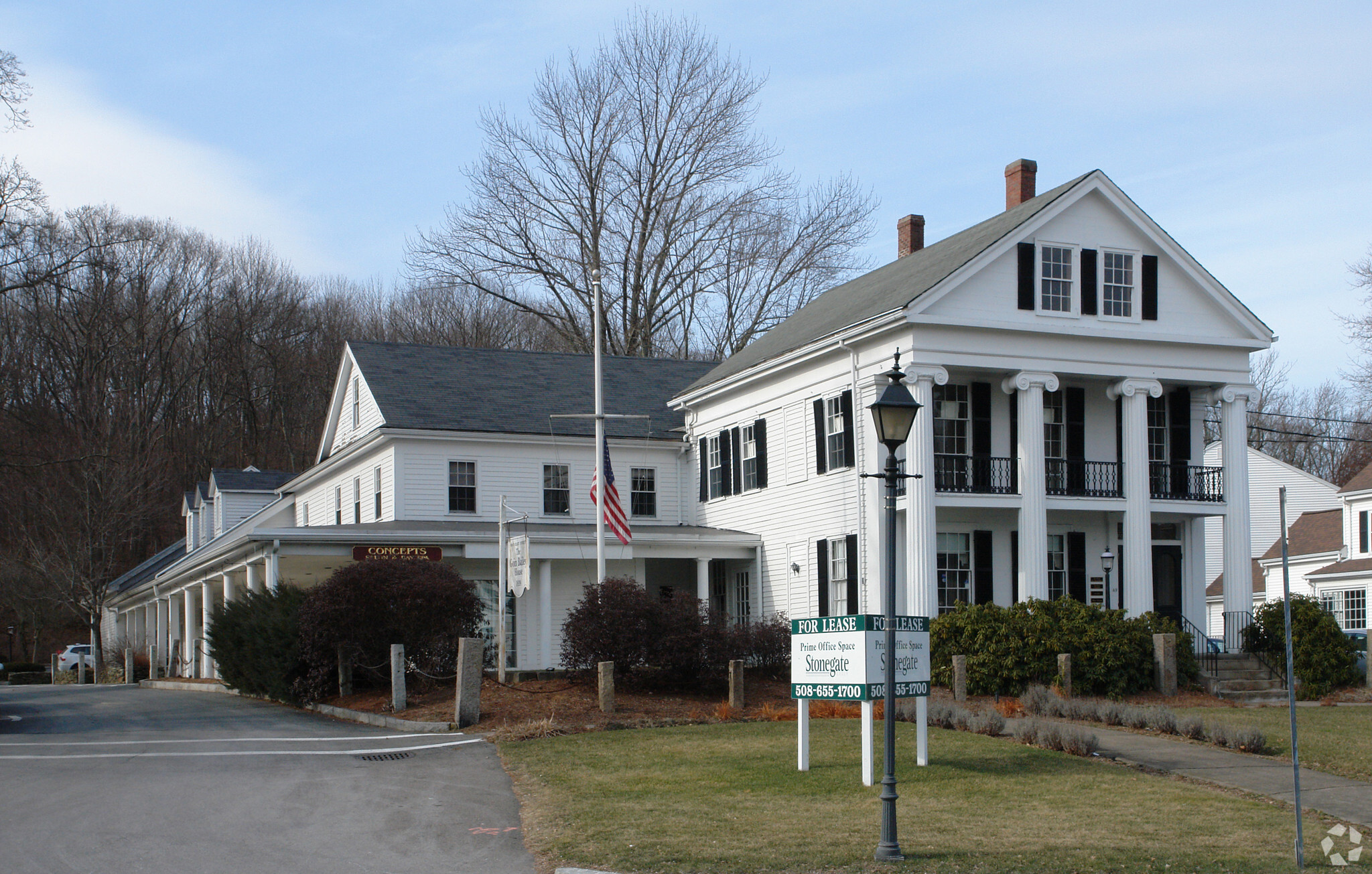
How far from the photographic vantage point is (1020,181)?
97.9ft

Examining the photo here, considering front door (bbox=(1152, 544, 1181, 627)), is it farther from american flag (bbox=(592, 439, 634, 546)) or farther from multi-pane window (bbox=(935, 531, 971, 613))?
american flag (bbox=(592, 439, 634, 546))

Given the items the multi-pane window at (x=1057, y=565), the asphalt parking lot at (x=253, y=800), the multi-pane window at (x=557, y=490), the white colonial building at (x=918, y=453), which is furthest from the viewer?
the multi-pane window at (x=557, y=490)

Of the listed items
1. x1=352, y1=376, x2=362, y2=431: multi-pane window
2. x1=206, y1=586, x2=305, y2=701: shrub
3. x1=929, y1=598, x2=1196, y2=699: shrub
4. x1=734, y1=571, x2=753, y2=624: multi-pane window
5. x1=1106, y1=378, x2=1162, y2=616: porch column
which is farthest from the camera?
x1=352, y1=376, x2=362, y2=431: multi-pane window

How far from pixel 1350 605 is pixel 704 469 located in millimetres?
21690

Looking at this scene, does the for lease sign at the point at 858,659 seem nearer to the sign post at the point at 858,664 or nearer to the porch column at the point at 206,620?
the sign post at the point at 858,664

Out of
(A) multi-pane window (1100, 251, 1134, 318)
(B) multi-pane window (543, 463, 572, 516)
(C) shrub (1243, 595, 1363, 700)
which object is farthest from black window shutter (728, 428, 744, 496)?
(C) shrub (1243, 595, 1363, 700)

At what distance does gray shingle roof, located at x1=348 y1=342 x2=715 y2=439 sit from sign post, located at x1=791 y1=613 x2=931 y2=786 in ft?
59.4

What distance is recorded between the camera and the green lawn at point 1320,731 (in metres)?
14.4

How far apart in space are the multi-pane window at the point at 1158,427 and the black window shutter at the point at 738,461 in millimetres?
9090

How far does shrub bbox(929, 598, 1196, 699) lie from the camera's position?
2267cm

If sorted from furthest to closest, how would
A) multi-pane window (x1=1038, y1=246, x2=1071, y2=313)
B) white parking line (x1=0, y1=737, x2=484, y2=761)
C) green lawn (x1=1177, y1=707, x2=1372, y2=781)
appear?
multi-pane window (x1=1038, y1=246, x2=1071, y2=313)
white parking line (x1=0, y1=737, x2=484, y2=761)
green lawn (x1=1177, y1=707, x2=1372, y2=781)

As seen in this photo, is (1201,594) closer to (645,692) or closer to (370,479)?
(645,692)

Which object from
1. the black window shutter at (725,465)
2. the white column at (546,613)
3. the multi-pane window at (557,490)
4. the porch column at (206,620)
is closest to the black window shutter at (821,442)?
the black window shutter at (725,465)

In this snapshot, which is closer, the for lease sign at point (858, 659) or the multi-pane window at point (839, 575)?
the for lease sign at point (858, 659)
